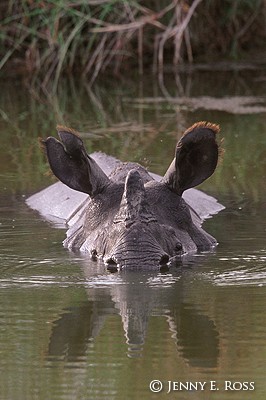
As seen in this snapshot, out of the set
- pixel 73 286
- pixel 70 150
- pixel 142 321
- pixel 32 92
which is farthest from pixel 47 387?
pixel 32 92

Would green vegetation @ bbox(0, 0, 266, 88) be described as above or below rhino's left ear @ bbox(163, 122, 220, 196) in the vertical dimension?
above

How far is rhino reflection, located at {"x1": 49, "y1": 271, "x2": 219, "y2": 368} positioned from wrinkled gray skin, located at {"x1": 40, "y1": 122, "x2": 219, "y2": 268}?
0.36m

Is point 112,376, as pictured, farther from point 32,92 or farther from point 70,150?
point 32,92

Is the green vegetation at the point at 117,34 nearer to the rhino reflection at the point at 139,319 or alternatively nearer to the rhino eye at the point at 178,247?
the rhino eye at the point at 178,247

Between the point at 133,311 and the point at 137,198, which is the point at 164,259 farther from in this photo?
the point at 133,311

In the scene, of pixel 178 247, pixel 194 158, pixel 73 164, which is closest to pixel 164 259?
pixel 178 247

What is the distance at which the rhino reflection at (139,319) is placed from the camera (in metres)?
6.69

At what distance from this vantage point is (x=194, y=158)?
9008mm

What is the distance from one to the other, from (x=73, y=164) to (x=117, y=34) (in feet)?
34.9

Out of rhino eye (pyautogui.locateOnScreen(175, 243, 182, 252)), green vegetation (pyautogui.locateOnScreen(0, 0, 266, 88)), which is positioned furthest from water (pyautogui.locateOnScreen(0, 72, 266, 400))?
green vegetation (pyautogui.locateOnScreen(0, 0, 266, 88))

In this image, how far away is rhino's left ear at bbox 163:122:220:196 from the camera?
8.83m

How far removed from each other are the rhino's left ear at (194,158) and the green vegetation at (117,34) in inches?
374

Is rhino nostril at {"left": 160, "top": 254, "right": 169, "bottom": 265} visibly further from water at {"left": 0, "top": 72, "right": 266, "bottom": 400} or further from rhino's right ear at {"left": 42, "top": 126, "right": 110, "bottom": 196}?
rhino's right ear at {"left": 42, "top": 126, "right": 110, "bottom": 196}

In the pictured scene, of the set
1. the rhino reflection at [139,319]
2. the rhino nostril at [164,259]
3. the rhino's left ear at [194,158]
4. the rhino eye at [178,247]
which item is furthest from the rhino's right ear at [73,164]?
the rhino reflection at [139,319]
